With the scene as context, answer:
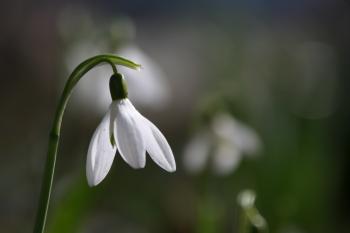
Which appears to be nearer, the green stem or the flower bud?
the green stem

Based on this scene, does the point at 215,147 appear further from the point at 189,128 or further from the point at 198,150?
the point at 189,128

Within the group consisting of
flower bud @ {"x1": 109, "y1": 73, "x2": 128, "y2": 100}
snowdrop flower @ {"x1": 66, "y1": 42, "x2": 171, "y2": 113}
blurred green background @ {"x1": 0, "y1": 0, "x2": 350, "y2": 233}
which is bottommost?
blurred green background @ {"x1": 0, "y1": 0, "x2": 350, "y2": 233}

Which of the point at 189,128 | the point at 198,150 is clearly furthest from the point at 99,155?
the point at 189,128

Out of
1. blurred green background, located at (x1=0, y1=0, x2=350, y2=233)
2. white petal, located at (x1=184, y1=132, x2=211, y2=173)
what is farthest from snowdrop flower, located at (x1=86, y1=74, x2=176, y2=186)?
white petal, located at (x1=184, y1=132, x2=211, y2=173)

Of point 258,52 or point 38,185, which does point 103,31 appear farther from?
point 258,52

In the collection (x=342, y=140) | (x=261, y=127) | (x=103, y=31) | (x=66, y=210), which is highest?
(x=103, y=31)

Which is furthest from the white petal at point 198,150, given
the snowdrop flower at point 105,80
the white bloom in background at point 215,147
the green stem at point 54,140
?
the green stem at point 54,140

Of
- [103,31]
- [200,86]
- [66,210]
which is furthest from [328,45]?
[66,210]

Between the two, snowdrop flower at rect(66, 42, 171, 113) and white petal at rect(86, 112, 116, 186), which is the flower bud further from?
snowdrop flower at rect(66, 42, 171, 113)

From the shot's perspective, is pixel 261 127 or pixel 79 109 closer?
pixel 79 109
